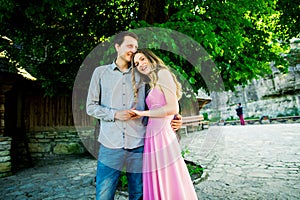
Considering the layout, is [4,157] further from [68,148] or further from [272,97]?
[272,97]

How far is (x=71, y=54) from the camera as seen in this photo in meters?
4.88

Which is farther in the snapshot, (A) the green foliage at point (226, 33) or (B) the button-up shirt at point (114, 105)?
(A) the green foliage at point (226, 33)

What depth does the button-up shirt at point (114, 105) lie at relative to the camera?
5.19ft

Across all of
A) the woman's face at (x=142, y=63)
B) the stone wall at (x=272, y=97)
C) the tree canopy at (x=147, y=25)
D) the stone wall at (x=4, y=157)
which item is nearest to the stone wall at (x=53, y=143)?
the stone wall at (x=4, y=157)

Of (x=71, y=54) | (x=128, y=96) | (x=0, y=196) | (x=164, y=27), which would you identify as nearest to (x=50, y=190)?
(x=0, y=196)

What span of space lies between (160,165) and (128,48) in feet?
3.05

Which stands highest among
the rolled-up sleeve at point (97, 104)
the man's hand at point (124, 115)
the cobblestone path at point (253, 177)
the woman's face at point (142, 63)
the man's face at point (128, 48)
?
the man's face at point (128, 48)

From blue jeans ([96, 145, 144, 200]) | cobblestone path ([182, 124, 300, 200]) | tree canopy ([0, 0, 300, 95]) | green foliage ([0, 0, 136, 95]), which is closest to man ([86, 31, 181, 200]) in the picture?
blue jeans ([96, 145, 144, 200])

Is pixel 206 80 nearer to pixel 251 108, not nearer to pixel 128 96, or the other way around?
pixel 128 96

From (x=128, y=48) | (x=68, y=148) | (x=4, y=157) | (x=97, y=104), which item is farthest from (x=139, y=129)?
(x=68, y=148)

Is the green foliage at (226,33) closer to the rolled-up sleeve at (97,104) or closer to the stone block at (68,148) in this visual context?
the rolled-up sleeve at (97,104)

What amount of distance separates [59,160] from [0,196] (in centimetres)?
346

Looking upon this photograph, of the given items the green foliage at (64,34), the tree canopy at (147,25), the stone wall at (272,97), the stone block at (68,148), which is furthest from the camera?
the stone wall at (272,97)

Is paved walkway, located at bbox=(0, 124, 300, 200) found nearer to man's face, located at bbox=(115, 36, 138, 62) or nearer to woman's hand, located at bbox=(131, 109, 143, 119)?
woman's hand, located at bbox=(131, 109, 143, 119)
